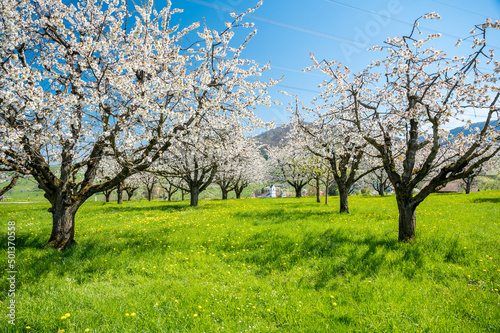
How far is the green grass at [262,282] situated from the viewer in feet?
15.1

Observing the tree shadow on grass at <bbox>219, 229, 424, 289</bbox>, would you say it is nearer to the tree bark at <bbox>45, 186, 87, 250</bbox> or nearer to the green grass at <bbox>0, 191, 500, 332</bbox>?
the green grass at <bbox>0, 191, 500, 332</bbox>

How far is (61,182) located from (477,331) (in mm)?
12036

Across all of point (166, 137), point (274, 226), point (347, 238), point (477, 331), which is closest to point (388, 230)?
point (347, 238)

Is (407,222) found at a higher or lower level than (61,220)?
lower

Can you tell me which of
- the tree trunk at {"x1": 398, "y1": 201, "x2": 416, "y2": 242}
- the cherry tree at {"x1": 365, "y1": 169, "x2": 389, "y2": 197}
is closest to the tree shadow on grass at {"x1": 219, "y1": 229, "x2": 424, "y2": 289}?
the tree trunk at {"x1": 398, "y1": 201, "x2": 416, "y2": 242}

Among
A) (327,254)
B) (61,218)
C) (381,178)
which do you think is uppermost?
(381,178)

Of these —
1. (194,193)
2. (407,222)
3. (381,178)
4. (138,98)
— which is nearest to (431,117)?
(407,222)

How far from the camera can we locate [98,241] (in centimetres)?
966

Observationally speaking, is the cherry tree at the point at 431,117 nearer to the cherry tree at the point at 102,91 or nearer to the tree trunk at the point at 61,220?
the cherry tree at the point at 102,91

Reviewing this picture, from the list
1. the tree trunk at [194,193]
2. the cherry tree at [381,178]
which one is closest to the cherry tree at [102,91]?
the tree trunk at [194,193]

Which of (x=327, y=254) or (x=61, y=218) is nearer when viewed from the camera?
(x=327, y=254)

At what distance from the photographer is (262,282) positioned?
6277mm

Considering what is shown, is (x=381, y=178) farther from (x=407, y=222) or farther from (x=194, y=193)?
(x=407, y=222)

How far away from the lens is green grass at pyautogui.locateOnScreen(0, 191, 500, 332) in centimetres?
462
